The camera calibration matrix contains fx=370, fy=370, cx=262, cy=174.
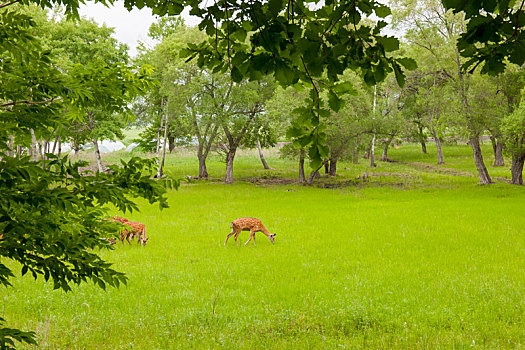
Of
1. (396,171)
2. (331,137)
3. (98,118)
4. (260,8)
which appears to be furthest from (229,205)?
(396,171)

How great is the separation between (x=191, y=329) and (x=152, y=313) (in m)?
1.11

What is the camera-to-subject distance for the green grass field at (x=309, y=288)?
6.29 m

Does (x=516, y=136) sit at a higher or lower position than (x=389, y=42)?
higher

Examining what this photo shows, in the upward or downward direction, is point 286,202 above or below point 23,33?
below

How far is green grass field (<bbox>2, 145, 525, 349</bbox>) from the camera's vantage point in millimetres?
6293

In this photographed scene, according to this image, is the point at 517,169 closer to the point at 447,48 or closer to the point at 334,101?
the point at 447,48

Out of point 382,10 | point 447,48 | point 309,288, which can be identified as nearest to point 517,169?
point 447,48

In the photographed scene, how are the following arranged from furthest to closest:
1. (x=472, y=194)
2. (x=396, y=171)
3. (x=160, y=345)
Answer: (x=396, y=171)
(x=472, y=194)
(x=160, y=345)

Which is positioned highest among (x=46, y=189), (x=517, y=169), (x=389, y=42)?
(x=389, y=42)

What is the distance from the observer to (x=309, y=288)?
8.64m

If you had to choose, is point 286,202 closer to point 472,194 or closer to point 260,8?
point 472,194

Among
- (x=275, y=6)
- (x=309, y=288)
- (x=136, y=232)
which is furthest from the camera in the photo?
(x=136, y=232)

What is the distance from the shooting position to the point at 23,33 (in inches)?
149

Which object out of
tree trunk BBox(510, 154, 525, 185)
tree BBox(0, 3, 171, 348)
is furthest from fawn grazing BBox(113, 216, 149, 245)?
tree trunk BBox(510, 154, 525, 185)
